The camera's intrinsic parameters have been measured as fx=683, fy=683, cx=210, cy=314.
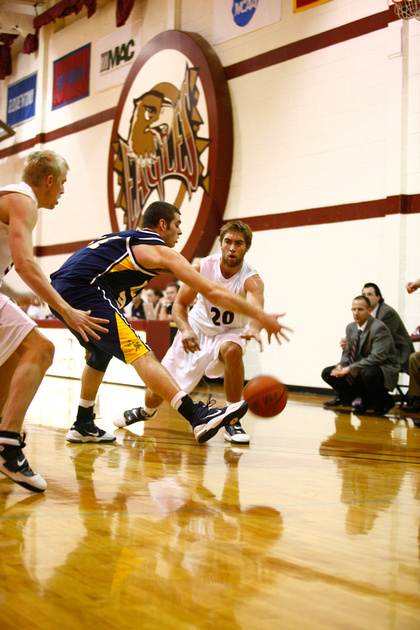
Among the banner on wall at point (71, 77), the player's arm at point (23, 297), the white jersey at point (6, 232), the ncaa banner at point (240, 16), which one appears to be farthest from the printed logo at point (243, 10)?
the white jersey at point (6, 232)

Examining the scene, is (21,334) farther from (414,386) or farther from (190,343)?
(414,386)

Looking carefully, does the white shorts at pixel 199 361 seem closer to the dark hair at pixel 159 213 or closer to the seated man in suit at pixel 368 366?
the dark hair at pixel 159 213

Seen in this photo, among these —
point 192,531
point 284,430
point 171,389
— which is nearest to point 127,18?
point 284,430

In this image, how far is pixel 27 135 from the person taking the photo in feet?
52.5

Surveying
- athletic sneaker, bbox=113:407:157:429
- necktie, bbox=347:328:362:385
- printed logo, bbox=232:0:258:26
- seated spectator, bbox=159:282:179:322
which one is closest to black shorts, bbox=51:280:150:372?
athletic sneaker, bbox=113:407:157:429

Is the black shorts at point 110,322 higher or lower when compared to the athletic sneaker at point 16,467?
higher

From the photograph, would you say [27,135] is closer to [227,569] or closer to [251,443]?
[251,443]

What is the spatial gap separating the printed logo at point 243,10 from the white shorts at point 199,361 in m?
6.76

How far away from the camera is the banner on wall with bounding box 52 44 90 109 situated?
1396 cm

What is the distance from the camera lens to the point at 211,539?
2.28 meters

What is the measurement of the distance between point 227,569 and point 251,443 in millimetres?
2682

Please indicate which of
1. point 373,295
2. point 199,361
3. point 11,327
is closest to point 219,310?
point 199,361

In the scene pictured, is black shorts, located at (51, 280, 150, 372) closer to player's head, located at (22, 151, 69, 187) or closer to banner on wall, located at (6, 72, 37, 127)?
player's head, located at (22, 151, 69, 187)

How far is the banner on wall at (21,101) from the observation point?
51.9 ft
